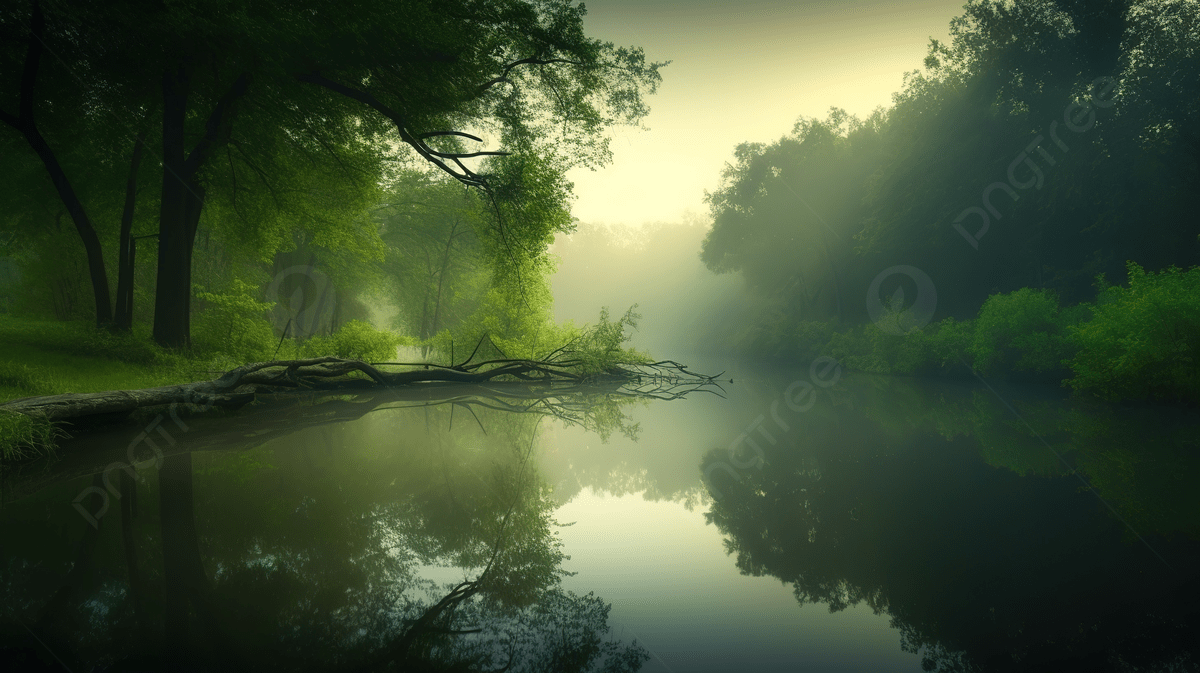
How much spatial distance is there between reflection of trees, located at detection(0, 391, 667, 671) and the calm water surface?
2cm

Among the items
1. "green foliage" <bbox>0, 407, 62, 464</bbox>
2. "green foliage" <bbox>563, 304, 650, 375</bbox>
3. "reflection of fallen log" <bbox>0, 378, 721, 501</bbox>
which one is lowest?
"reflection of fallen log" <bbox>0, 378, 721, 501</bbox>

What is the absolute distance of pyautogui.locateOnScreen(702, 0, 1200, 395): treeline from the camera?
15.2 meters

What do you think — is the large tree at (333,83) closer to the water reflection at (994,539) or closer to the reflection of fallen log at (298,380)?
the reflection of fallen log at (298,380)

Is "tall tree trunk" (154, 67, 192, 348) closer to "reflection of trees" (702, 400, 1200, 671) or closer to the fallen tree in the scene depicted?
the fallen tree

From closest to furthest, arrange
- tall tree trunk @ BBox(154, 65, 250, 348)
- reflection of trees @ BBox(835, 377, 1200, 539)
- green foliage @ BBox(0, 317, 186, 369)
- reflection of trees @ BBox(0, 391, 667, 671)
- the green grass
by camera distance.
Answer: reflection of trees @ BBox(0, 391, 667, 671), reflection of trees @ BBox(835, 377, 1200, 539), the green grass, green foliage @ BBox(0, 317, 186, 369), tall tree trunk @ BBox(154, 65, 250, 348)

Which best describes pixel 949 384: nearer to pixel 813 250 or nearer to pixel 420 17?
pixel 420 17

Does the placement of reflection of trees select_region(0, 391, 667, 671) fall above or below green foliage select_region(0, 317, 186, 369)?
below

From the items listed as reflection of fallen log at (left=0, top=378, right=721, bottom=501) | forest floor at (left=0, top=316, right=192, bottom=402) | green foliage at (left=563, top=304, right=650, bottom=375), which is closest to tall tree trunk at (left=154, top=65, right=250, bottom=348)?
forest floor at (left=0, top=316, right=192, bottom=402)

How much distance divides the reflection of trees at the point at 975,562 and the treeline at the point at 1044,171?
8.52 meters

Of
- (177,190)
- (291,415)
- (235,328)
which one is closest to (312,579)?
(291,415)

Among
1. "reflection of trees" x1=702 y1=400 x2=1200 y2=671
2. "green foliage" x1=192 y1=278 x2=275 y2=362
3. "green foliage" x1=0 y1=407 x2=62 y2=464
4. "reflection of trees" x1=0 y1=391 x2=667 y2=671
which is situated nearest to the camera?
"reflection of trees" x1=0 y1=391 x2=667 y2=671

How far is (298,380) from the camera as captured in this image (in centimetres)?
966

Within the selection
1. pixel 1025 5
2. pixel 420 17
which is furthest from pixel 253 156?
pixel 1025 5

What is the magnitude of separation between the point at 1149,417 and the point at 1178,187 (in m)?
12.7
